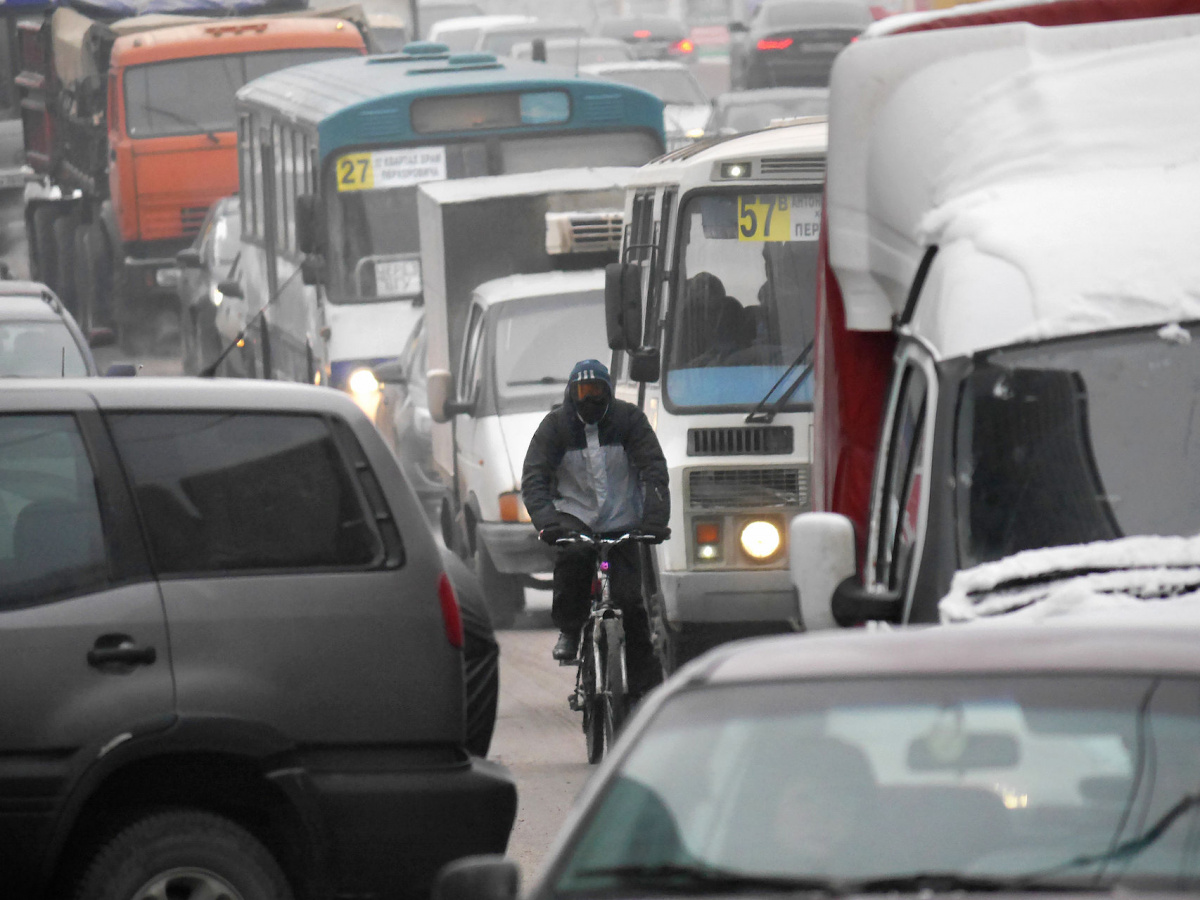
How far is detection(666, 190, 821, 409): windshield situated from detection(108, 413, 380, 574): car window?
572cm

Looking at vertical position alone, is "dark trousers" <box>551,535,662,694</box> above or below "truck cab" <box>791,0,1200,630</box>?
below

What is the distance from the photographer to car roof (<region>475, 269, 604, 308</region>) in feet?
47.4

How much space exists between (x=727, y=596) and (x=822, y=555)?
556 cm

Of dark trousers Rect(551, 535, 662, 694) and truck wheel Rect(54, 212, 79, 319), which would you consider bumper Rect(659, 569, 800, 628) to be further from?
truck wheel Rect(54, 212, 79, 319)

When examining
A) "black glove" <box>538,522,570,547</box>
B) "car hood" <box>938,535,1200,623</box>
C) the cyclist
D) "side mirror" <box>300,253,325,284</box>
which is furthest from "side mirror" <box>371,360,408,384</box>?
"car hood" <box>938,535,1200,623</box>

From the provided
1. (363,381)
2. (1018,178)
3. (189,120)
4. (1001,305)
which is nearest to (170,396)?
(1001,305)

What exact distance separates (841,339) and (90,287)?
21340mm

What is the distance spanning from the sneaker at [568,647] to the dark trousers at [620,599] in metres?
0.03

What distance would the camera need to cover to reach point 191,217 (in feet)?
88.7

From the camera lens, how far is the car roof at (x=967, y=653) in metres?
3.91

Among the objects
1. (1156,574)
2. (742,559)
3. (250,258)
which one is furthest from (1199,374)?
(250,258)

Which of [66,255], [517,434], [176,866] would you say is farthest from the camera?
[66,255]

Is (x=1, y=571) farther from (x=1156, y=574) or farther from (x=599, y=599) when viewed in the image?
(x=599, y=599)

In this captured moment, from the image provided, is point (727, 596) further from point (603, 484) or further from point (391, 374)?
point (391, 374)
